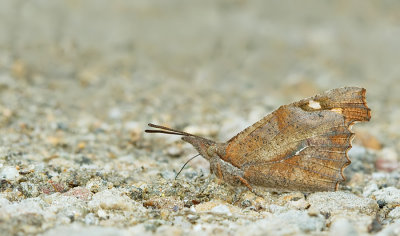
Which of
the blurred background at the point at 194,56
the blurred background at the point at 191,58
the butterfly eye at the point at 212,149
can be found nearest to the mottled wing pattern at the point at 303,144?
the butterfly eye at the point at 212,149

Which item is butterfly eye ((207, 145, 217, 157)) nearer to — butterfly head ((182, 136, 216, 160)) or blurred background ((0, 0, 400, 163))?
butterfly head ((182, 136, 216, 160))

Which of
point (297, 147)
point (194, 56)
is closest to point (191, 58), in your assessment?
point (194, 56)

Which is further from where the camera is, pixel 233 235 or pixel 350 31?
pixel 350 31

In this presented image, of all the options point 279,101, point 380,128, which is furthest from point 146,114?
point 380,128

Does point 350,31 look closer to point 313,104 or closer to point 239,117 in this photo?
point 239,117

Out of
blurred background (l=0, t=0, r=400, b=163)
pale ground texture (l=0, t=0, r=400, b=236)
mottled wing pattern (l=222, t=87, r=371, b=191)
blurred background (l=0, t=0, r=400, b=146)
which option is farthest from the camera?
blurred background (l=0, t=0, r=400, b=146)

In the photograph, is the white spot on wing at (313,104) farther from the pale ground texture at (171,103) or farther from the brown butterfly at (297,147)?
the pale ground texture at (171,103)

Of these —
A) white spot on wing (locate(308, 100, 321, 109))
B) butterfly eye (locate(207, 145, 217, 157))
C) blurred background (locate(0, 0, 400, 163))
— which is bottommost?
butterfly eye (locate(207, 145, 217, 157))

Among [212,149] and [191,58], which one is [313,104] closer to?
[212,149]

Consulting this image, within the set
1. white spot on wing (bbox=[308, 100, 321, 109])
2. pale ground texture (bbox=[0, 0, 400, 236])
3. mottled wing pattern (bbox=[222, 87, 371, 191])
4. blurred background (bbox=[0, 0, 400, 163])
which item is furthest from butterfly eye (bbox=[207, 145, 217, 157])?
blurred background (bbox=[0, 0, 400, 163])
